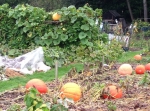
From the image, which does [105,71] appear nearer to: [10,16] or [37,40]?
[37,40]

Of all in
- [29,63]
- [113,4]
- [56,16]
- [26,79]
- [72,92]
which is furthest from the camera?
[113,4]

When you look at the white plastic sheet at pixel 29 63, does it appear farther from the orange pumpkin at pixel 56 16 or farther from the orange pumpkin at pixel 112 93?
the orange pumpkin at pixel 112 93

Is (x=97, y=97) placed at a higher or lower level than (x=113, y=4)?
lower

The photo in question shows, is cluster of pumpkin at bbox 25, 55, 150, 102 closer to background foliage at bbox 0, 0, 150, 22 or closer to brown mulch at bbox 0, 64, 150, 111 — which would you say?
brown mulch at bbox 0, 64, 150, 111

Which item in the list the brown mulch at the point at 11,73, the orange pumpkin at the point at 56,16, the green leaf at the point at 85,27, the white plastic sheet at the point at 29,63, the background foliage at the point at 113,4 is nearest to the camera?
the brown mulch at the point at 11,73

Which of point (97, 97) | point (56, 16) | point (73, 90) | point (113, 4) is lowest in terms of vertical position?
point (97, 97)

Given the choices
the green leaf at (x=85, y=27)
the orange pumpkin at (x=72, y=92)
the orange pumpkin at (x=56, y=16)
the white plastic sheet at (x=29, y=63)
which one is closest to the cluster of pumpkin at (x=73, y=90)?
→ the orange pumpkin at (x=72, y=92)

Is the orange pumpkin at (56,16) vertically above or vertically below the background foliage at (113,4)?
below

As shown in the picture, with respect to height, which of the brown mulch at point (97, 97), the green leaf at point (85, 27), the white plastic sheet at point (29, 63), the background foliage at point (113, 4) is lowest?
the brown mulch at point (97, 97)

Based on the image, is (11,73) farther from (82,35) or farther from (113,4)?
(113,4)

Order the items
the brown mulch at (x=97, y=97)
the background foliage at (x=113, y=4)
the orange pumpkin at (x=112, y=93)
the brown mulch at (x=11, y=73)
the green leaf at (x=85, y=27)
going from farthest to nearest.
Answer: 1. the background foliage at (x=113, y=4)
2. the green leaf at (x=85, y=27)
3. the brown mulch at (x=11, y=73)
4. the orange pumpkin at (x=112, y=93)
5. the brown mulch at (x=97, y=97)

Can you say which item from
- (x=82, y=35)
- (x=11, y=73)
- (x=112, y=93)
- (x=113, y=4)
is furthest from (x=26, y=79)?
(x=113, y=4)

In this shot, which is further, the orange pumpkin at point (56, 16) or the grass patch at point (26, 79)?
the orange pumpkin at point (56, 16)

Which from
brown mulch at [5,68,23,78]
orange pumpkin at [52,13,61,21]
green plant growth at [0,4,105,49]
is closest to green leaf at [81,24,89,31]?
green plant growth at [0,4,105,49]
